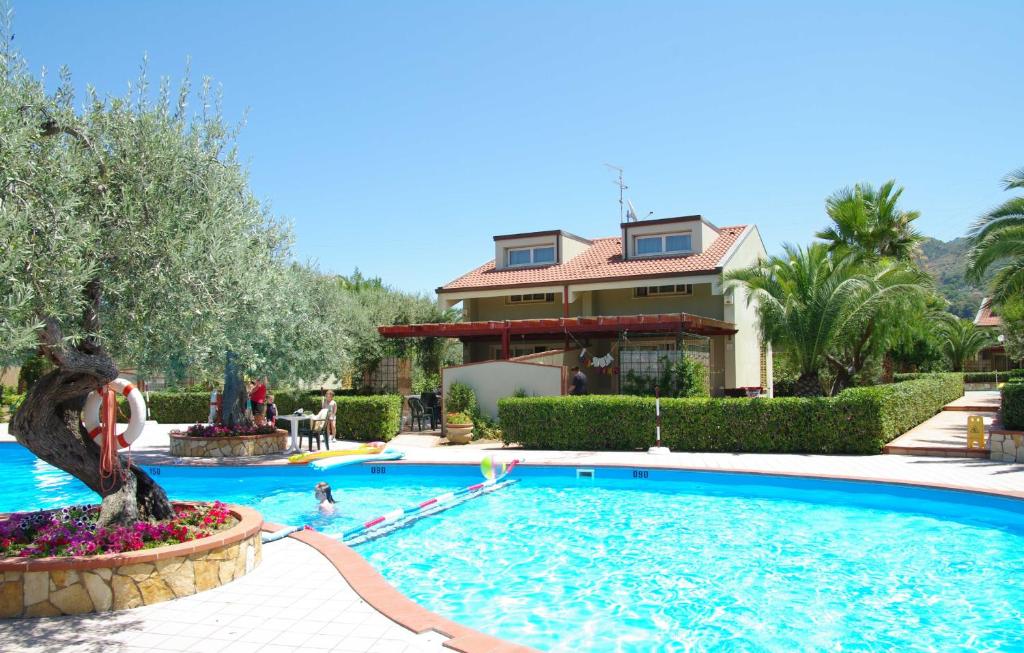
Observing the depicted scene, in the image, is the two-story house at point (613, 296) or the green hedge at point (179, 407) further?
the green hedge at point (179, 407)

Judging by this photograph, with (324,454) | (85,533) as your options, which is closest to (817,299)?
(324,454)

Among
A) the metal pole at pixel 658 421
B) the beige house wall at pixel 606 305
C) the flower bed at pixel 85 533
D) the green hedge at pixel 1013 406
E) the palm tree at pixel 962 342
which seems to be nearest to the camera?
the flower bed at pixel 85 533

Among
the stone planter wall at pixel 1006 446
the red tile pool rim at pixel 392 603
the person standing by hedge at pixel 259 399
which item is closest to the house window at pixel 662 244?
the stone planter wall at pixel 1006 446

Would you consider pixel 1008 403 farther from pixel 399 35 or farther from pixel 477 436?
pixel 399 35

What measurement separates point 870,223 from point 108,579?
28074 mm

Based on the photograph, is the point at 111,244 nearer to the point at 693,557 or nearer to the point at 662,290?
the point at 693,557

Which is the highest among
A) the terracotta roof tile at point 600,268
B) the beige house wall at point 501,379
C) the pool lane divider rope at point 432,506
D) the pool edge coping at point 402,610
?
the terracotta roof tile at point 600,268

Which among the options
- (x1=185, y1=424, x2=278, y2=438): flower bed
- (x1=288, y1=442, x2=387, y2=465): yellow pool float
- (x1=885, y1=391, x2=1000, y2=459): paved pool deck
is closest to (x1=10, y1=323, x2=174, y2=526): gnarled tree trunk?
(x1=288, y1=442, x2=387, y2=465): yellow pool float

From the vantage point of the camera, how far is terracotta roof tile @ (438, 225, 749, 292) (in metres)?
25.4

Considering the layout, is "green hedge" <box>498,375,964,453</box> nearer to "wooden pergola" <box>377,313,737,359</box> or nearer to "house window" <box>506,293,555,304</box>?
"wooden pergola" <box>377,313,737,359</box>

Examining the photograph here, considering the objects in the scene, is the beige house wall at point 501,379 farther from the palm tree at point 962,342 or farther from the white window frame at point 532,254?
the palm tree at point 962,342

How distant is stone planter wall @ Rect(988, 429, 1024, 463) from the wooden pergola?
317 inches

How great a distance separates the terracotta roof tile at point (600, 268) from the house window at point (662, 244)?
1.79ft

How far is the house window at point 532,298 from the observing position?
2842 cm
